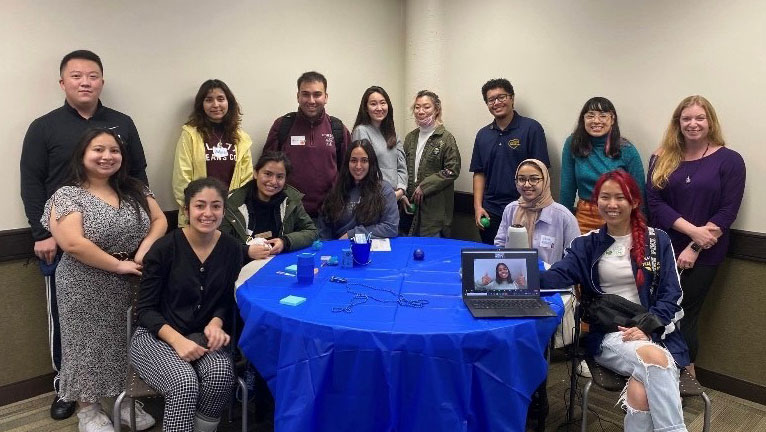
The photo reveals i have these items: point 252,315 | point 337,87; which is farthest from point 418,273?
point 337,87

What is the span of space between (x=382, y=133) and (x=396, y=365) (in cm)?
242

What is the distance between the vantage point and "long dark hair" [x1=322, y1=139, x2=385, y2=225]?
322 cm

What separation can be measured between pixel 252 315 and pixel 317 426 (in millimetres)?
460

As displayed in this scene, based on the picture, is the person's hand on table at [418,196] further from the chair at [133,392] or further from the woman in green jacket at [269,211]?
the chair at [133,392]

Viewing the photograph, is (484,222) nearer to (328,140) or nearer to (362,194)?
(362,194)

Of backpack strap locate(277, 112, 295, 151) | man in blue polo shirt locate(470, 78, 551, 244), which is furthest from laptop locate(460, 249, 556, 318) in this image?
backpack strap locate(277, 112, 295, 151)

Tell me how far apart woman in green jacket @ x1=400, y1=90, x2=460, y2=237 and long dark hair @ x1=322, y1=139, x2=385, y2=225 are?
2.35 ft

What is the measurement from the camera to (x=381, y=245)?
290cm

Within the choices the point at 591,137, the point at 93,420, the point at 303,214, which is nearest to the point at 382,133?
the point at 303,214

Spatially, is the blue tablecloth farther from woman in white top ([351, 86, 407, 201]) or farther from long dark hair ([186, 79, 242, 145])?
woman in white top ([351, 86, 407, 201])

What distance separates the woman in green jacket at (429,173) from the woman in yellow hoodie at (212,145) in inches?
49.1

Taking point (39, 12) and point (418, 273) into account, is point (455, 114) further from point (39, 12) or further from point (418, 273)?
point (39, 12)

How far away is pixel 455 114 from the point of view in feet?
14.9

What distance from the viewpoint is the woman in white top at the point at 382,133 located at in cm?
379
